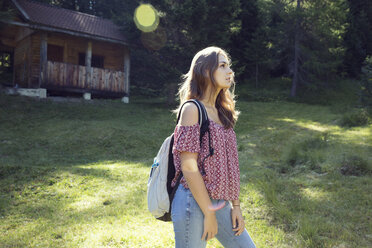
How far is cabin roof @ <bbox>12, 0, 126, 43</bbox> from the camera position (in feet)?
53.8

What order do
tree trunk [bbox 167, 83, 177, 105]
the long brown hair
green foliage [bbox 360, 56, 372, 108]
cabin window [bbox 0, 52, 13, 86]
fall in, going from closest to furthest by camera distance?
the long brown hair, green foliage [bbox 360, 56, 372, 108], tree trunk [bbox 167, 83, 177, 105], cabin window [bbox 0, 52, 13, 86]

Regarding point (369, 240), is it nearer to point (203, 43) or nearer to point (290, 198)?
point (290, 198)

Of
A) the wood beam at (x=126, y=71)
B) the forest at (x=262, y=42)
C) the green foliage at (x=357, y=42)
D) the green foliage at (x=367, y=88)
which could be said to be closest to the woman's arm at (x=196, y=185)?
the forest at (x=262, y=42)

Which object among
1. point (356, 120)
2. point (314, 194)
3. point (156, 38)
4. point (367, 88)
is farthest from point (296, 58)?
point (314, 194)

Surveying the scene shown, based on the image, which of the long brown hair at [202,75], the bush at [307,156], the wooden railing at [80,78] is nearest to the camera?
the long brown hair at [202,75]

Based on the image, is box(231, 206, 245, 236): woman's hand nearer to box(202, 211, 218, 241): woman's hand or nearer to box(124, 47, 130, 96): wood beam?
box(202, 211, 218, 241): woman's hand

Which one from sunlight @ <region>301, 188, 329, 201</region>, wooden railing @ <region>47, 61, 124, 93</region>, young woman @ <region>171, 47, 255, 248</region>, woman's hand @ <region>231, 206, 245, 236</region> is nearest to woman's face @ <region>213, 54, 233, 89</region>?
young woman @ <region>171, 47, 255, 248</region>

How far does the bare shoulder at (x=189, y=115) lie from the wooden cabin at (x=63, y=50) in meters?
16.2

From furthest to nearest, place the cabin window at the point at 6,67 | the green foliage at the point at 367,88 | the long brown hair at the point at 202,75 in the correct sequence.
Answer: the cabin window at the point at 6,67 < the green foliage at the point at 367,88 < the long brown hair at the point at 202,75

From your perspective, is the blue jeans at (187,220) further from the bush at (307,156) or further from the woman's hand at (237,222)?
the bush at (307,156)

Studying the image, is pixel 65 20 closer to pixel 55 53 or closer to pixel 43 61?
pixel 55 53

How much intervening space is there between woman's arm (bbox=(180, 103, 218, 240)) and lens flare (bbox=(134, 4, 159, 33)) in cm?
1633

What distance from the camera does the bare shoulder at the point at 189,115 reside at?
2008mm

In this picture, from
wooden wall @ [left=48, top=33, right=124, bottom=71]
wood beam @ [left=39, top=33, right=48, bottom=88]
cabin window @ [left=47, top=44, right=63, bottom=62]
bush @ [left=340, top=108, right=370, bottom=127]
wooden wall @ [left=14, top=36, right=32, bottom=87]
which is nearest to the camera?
bush @ [left=340, top=108, right=370, bottom=127]
